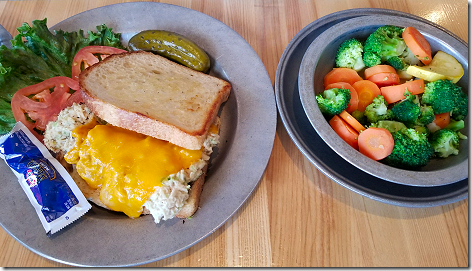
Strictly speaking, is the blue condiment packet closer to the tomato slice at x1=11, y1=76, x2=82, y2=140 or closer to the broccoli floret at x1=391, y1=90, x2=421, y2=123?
the tomato slice at x1=11, y1=76, x2=82, y2=140

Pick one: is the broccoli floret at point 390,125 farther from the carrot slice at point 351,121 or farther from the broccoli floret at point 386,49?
the broccoli floret at point 386,49

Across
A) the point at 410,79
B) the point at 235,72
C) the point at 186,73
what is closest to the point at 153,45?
the point at 186,73

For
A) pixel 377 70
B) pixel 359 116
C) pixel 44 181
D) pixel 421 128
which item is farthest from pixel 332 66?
pixel 44 181

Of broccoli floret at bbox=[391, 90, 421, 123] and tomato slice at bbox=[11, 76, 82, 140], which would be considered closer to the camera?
broccoli floret at bbox=[391, 90, 421, 123]

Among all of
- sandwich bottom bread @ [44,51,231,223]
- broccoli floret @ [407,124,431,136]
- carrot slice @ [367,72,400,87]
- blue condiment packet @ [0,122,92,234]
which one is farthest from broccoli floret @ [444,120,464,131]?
blue condiment packet @ [0,122,92,234]

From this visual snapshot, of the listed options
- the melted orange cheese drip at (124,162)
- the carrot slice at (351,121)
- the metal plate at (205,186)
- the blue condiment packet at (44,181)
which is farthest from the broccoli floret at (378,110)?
the blue condiment packet at (44,181)

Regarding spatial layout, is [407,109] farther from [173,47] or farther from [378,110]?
[173,47]
